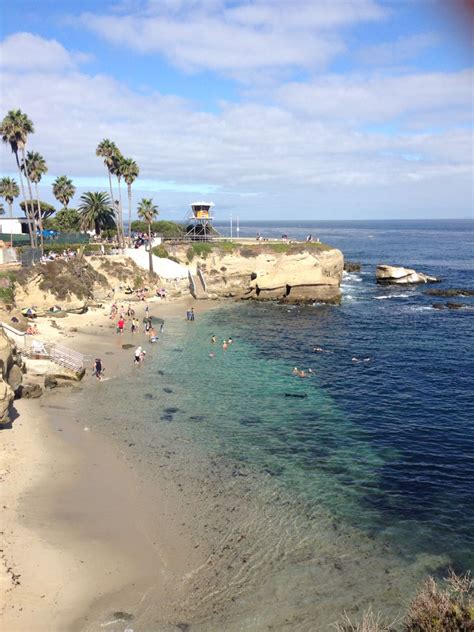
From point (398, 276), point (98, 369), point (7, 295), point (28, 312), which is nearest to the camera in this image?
point (98, 369)

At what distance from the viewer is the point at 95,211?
8006 centimetres

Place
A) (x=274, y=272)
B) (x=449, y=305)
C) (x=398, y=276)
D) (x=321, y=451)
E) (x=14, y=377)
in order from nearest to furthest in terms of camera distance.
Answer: (x=321, y=451), (x=14, y=377), (x=449, y=305), (x=274, y=272), (x=398, y=276)

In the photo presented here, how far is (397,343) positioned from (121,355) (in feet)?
77.2

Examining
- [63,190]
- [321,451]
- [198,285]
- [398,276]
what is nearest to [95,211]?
[63,190]

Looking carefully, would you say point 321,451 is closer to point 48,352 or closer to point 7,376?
point 7,376

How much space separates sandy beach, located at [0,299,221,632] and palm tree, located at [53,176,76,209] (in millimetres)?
59122

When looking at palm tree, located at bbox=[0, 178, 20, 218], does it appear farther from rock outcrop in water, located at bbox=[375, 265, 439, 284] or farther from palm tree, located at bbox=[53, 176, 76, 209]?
rock outcrop in water, located at bbox=[375, 265, 439, 284]

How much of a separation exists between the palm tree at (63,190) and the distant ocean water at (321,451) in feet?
135

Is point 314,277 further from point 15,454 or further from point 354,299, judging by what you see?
point 15,454

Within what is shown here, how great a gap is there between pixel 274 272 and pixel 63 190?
121 feet

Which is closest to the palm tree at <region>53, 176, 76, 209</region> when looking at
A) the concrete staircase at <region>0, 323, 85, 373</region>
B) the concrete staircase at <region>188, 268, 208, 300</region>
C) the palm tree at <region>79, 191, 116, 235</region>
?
the palm tree at <region>79, 191, 116, 235</region>

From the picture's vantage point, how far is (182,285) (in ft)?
223

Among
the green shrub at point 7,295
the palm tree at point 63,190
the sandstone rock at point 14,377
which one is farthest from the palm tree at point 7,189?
the sandstone rock at point 14,377

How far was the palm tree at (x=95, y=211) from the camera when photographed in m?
79.8
